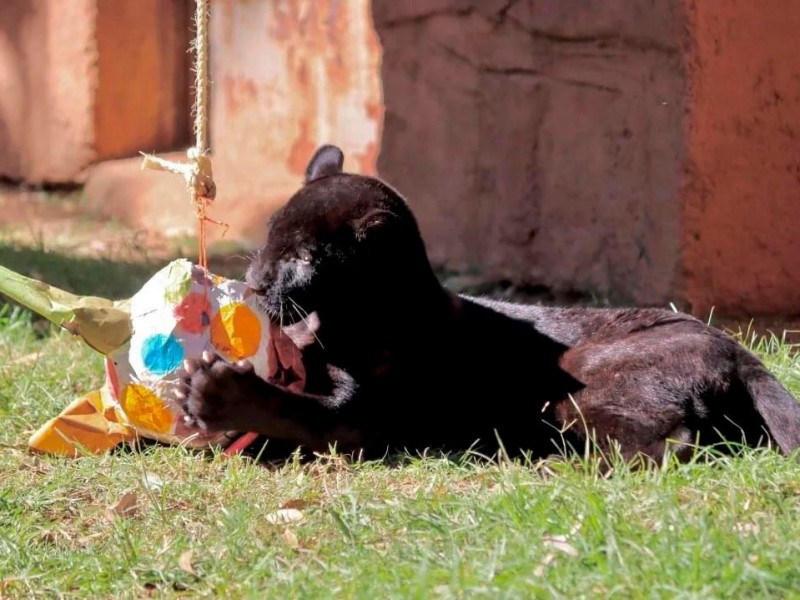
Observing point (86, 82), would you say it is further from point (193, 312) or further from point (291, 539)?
point (291, 539)

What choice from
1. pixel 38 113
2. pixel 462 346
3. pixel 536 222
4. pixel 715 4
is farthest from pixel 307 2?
pixel 462 346

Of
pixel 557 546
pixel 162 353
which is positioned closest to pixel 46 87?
pixel 162 353

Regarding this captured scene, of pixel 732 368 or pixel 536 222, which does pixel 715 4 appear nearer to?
pixel 536 222

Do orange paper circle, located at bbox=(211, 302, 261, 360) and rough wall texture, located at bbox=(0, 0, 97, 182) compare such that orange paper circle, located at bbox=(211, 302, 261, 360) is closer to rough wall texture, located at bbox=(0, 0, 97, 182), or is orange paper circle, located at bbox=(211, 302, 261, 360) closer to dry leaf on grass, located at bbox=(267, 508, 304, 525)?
dry leaf on grass, located at bbox=(267, 508, 304, 525)

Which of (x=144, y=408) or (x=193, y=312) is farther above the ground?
(x=193, y=312)

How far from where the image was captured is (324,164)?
3885mm

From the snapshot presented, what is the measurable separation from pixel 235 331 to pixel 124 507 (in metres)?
0.61

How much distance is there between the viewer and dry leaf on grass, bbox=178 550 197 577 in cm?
267

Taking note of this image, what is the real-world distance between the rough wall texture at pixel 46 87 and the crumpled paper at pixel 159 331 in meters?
7.00

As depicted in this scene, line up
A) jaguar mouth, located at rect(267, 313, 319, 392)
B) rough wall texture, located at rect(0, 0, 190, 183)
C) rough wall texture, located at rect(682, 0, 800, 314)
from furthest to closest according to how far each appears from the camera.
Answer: rough wall texture, located at rect(0, 0, 190, 183), rough wall texture, located at rect(682, 0, 800, 314), jaguar mouth, located at rect(267, 313, 319, 392)

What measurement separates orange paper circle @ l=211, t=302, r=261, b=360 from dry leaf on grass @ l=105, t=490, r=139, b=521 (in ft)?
1.65

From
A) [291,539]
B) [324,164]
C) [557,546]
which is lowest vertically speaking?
[291,539]

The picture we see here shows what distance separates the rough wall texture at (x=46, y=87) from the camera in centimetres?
1016

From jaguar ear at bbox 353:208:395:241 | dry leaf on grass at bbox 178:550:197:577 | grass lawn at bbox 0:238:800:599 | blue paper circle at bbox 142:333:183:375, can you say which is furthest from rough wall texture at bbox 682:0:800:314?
dry leaf on grass at bbox 178:550:197:577
